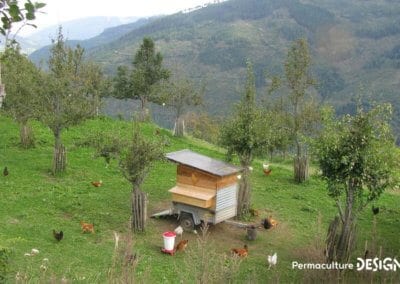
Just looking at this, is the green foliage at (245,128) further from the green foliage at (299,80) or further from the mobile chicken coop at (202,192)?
the green foliage at (299,80)

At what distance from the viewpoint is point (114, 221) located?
18.4 meters

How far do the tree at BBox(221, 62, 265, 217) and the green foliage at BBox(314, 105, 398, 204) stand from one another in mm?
4796

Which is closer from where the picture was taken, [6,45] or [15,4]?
[15,4]

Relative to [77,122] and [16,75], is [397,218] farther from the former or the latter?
[16,75]

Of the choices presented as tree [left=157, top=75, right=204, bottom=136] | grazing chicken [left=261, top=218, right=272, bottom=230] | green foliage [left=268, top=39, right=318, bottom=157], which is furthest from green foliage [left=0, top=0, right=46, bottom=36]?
tree [left=157, top=75, right=204, bottom=136]

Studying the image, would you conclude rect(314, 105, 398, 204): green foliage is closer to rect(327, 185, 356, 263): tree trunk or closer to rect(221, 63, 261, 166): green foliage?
rect(327, 185, 356, 263): tree trunk

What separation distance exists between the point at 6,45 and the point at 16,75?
23.9 meters

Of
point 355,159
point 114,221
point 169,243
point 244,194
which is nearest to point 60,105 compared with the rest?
point 114,221

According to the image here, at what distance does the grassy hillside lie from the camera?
14.1 meters

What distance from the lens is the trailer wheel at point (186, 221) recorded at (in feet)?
61.3

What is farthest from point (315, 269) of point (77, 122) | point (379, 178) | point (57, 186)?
point (77, 122)

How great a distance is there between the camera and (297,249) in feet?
57.7

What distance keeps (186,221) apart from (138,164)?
3.05 m

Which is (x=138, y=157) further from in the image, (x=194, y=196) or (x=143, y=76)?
(x=143, y=76)
